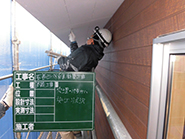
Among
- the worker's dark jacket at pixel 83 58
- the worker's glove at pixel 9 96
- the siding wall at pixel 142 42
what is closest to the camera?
the siding wall at pixel 142 42

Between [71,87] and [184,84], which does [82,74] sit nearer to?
[71,87]

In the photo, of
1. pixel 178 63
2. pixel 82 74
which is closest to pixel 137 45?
pixel 178 63

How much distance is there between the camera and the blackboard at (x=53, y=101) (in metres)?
1.45

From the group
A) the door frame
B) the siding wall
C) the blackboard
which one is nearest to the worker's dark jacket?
the blackboard

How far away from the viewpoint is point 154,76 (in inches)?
33.0

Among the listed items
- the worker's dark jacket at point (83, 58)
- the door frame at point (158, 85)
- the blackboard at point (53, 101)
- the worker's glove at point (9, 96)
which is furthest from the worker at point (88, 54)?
the door frame at point (158, 85)

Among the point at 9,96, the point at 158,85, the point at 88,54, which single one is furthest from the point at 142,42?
the point at 9,96

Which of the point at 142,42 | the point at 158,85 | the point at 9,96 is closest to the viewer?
Answer: the point at 158,85

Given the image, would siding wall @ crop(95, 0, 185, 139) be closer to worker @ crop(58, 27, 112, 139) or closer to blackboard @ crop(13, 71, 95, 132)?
blackboard @ crop(13, 71, 95, 132)

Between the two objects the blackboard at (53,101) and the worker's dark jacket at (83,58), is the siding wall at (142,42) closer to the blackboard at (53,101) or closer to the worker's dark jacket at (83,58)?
the blackboard at (53,101)

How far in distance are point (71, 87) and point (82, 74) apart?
0.18 metres

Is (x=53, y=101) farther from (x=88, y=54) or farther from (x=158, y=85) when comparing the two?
(x=158, y=85)

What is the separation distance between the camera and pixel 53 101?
1.48 meters

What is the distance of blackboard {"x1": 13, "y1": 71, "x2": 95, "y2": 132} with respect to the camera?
145 centimetres
